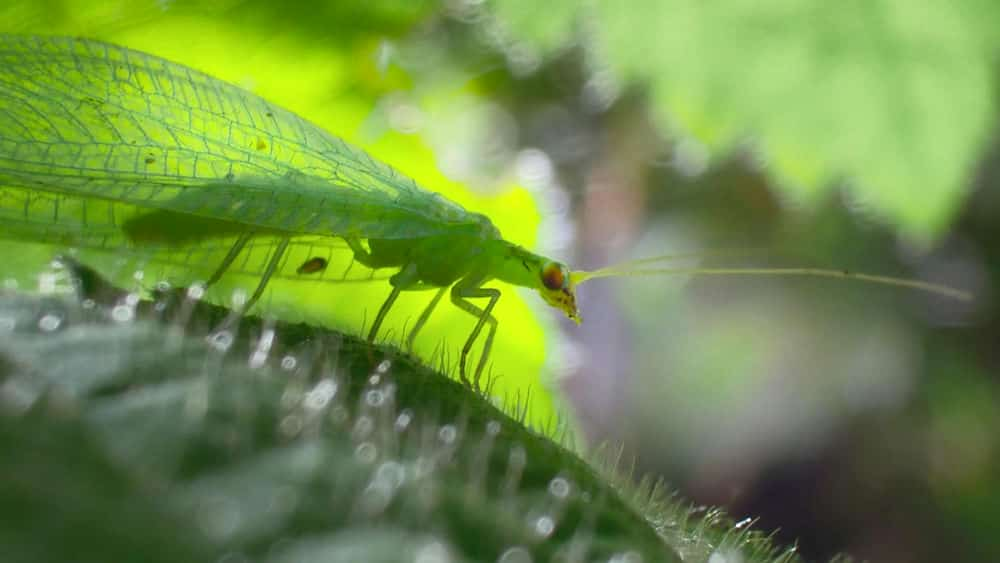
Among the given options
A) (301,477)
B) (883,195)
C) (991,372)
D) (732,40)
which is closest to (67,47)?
(301,477)

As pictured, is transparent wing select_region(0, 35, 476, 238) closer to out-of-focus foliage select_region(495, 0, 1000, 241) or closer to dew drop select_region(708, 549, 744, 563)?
dew drop select_region(708, 549, 744, 563)

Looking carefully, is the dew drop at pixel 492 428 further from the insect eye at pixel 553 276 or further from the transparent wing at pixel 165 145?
the insect eye at pixel 553 276

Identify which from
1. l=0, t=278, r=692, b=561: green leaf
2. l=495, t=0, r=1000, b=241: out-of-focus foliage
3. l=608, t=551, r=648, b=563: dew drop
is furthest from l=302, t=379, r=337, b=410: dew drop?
l=495, t=0, r=1000, b=241: out-of-focus foliage

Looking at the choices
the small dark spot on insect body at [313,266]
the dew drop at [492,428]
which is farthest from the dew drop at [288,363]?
the small dark spot on insect body at [313,266]

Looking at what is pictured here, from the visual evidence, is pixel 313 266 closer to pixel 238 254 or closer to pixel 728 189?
pixel 238 254

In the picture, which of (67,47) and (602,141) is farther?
(602,141)

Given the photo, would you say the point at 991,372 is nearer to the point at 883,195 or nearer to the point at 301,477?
the point at 883,195
